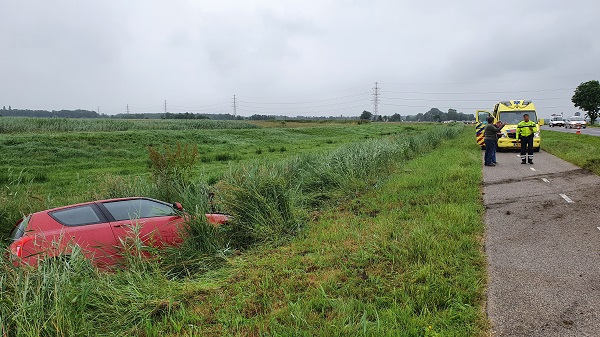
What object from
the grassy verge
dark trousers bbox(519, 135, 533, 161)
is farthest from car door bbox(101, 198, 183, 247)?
dark trousers bbox(519, 135, 533, 161)

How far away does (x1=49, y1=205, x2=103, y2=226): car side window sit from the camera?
561cm

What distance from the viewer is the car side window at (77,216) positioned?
561cm

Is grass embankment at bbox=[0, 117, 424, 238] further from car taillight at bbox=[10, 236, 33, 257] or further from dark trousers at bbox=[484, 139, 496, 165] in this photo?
dark trousers at bbox=[484, 139, 496, 165]

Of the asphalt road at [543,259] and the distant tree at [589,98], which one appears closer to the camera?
the asphalt road at [543,259]

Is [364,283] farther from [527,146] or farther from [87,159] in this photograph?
[87,159]

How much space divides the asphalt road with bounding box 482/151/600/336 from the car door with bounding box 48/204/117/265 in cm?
474

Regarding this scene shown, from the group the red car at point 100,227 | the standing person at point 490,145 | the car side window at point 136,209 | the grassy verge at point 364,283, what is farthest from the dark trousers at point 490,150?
the car side window at point 136,209

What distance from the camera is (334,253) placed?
16.8 feet

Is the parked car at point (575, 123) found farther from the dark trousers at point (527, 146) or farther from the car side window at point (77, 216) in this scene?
the car side window at point (77, 216)

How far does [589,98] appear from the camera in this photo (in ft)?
221

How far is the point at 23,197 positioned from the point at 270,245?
224 inches

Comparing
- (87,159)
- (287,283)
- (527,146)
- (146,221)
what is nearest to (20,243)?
(146,221)

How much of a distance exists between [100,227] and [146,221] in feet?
2.22

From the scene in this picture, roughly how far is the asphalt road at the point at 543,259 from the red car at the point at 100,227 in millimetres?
4249
